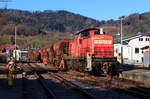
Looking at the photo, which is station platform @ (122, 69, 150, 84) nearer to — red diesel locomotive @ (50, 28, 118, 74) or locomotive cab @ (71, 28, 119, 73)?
red diesel locomotive @ (50, 28, 118, 74)

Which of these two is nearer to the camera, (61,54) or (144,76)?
(144,76)

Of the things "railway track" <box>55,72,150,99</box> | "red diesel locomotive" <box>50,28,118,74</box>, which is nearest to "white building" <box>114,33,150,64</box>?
"red diesel locomotive" <box>50,28,118,74</box>

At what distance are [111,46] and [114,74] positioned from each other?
2.31 m

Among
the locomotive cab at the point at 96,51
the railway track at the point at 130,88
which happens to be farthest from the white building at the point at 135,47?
the railway track at the point at 130,88

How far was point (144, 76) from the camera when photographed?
22.7m

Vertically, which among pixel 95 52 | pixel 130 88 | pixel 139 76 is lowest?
pixel 130 88

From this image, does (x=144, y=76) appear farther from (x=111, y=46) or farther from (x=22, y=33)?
(x=22, y=33)

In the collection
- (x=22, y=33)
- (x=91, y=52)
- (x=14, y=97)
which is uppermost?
(x=22, y=33)

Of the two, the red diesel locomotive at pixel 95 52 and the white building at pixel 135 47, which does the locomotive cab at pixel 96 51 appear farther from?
the white building at pixel 135 47

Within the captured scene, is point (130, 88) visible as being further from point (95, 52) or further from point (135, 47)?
point (135, 47)

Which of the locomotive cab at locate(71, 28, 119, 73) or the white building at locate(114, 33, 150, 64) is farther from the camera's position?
the white building at locate(114, 33, 150, 64)

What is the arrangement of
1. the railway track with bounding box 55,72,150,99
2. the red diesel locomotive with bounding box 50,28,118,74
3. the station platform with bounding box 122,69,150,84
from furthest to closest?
the red diesel locomotive with bounding box 50,28,118,74 < the station platform with bounding box 122,69,150,84 < the railway track with bounding box 55,72,150,99

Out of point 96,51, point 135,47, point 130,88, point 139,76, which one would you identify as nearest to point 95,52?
point 96,51

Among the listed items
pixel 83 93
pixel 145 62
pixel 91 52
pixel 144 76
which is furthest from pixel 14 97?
pixel 145 62
